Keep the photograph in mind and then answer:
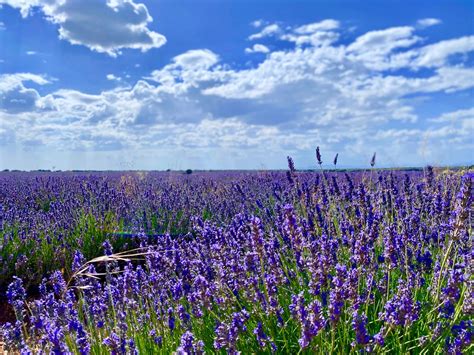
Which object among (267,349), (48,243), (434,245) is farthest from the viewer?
(48,243)

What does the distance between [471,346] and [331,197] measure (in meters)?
2.53

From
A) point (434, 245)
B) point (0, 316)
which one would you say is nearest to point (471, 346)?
point (434, 245)

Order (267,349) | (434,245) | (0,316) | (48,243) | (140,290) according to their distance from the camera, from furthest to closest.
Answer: (48,243)
(0,316)
(434,245)
(140,290)
(267,349)

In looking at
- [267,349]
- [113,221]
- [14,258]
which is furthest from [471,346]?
[113,221]

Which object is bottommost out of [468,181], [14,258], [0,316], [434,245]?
[0,316]

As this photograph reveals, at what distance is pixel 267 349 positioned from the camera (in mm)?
1938

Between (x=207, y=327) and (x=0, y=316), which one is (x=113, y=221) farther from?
(x=207, y=327)

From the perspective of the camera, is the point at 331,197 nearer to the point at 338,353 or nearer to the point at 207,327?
the point at 207,327

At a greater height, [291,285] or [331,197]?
[331,197]

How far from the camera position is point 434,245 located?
9.89ft

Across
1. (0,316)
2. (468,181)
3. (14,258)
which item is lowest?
(0,316)

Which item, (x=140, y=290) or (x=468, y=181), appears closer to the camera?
(x=468, y=181)

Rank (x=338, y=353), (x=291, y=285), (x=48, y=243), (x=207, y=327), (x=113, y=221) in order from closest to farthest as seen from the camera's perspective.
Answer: (x=338, y=353), (x=207, y=327), (x=291, y=285), (x=48, y=243), (x=113, y=221)

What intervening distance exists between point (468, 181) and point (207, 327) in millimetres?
1375
